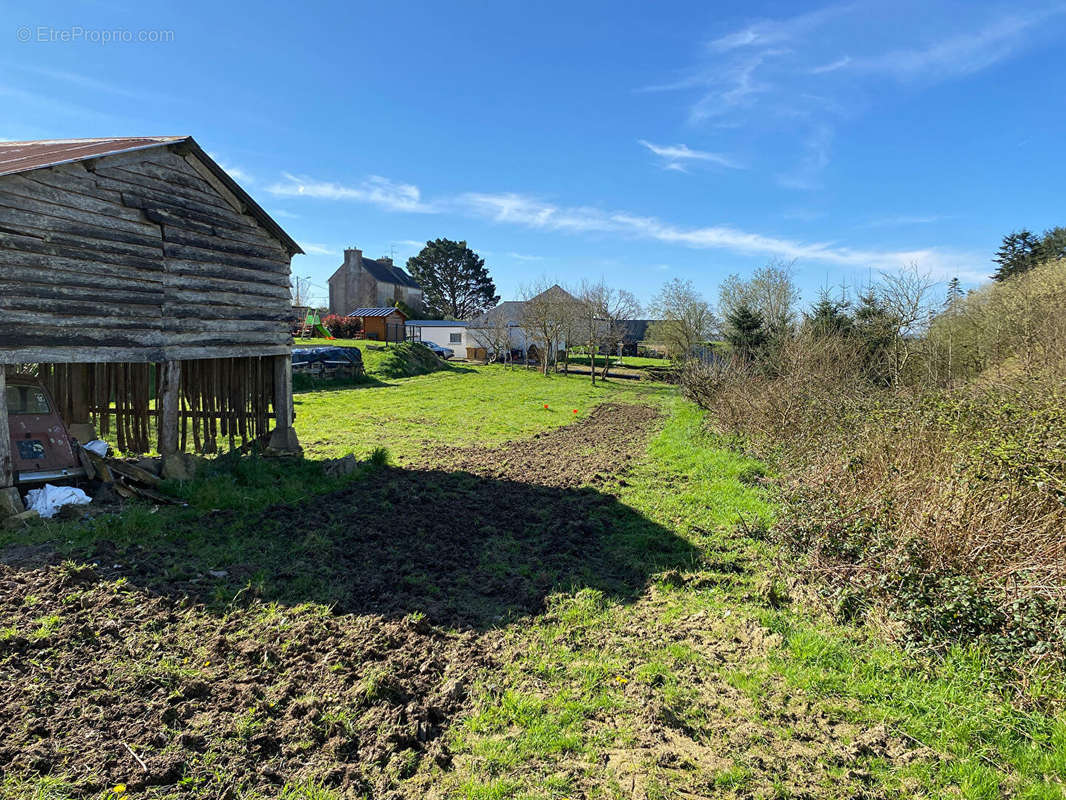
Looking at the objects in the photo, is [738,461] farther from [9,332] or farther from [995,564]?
[9,332]

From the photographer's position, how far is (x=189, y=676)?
3943 millimetres

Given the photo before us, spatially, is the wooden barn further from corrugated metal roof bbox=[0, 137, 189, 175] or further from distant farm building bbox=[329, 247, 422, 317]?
distant farm building bbox=[329, 247, 422, 317]

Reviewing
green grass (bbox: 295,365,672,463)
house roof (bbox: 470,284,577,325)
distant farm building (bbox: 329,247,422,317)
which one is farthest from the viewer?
distant farm building (bbox: 329,247,422,317)

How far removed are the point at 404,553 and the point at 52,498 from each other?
477 cm

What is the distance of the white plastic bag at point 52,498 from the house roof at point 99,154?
3.89 m

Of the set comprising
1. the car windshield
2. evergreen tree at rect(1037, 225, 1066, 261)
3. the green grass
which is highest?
evergreen tree at rect(1037, 225, 1066, 261)

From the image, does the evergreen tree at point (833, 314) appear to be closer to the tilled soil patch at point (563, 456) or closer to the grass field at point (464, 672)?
the tilled soil patch at point (563, 456)

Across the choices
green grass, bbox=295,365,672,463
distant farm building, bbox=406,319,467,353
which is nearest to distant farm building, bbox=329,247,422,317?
distant farm building, bbox=406,319,467,353

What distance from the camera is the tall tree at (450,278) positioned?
69812mm

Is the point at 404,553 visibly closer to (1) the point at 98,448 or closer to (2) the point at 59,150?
(1) the point at 98,448

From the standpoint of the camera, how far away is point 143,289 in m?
8.48

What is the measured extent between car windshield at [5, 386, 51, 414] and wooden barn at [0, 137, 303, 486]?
81cm

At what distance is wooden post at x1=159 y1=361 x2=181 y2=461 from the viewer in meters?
8.91

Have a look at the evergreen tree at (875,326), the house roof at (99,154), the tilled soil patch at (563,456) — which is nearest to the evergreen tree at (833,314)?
the evergreen tree at (875,326)
